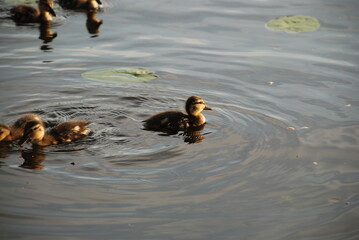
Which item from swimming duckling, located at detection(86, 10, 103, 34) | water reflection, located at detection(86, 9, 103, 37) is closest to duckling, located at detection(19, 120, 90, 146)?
water reflection, located at detection(86, 9, 103, 37)

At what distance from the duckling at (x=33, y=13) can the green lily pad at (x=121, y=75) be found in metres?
2.46

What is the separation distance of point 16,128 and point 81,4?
447 cm

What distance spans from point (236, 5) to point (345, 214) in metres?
5.80

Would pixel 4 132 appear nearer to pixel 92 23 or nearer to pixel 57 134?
pixel 57 134

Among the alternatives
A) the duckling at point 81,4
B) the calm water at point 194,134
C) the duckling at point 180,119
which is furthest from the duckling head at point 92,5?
the duckling at point 180,119

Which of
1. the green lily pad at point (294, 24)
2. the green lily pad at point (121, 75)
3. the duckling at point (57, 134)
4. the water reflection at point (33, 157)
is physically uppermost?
the green lily pad at point (294, 24)

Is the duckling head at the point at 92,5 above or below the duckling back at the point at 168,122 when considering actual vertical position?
above

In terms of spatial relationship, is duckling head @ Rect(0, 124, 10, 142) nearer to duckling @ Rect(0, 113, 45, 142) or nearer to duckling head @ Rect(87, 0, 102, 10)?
duckling @ Rect(0, 113, 45, 142)

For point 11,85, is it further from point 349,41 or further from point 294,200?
point 349,41

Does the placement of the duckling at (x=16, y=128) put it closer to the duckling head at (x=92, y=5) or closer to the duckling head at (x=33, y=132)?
the duckling head at (x=33, y=132)

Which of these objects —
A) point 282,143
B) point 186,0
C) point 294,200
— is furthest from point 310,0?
point 294,200

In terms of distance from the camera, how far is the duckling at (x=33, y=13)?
28.3 feet

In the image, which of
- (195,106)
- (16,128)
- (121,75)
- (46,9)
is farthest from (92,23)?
(16,128)

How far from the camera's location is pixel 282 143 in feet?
17.3
